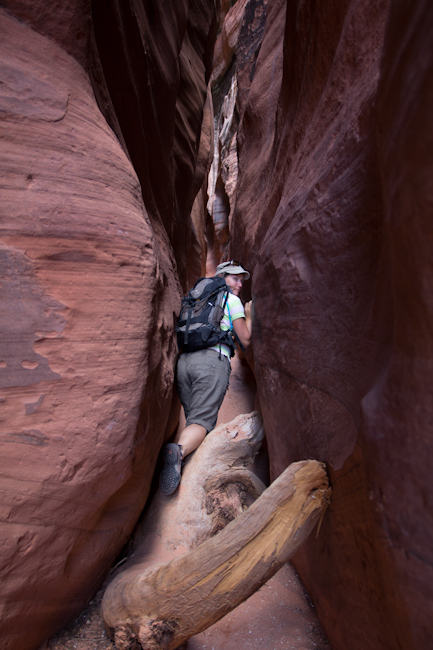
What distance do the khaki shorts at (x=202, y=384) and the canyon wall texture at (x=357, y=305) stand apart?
0.42m

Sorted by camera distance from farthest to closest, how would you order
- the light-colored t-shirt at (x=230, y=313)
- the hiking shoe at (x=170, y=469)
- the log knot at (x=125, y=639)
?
the light-colored t-shirt at (x=230, y=313) → the hiking shoe at (x=170, y=469) → the log knot at (x=125, y=639)

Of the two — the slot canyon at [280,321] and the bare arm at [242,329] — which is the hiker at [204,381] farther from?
the slot canyon at [280,321]

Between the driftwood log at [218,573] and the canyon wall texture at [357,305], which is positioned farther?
the driftwood log at [218,573]

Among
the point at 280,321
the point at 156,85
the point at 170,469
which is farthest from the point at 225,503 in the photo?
the point at 156,85

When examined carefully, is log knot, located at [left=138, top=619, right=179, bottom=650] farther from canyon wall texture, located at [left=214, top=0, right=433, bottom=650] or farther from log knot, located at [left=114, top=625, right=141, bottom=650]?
canyon wall texture, located at [left=214, top=0, right=433, bottom=650]

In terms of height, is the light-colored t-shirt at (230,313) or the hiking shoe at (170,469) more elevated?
the light-colored t-shirt at (230,313)

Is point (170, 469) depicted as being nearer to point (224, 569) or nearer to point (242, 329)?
point (224, 569)

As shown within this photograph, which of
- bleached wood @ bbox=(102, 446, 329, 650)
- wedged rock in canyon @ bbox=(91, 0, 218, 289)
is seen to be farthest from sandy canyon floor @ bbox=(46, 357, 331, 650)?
wedged rock in canyon @ bbox=(91, 0, 218, 289)

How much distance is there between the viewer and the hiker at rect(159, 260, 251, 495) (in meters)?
2.97

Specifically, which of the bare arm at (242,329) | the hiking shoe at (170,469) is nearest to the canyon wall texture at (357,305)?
the bare arm at (242,329)

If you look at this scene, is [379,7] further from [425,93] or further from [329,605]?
[329,605]

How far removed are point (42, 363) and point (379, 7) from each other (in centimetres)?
232

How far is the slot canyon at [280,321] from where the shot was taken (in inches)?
38.8

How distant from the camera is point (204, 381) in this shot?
10.4 ft
